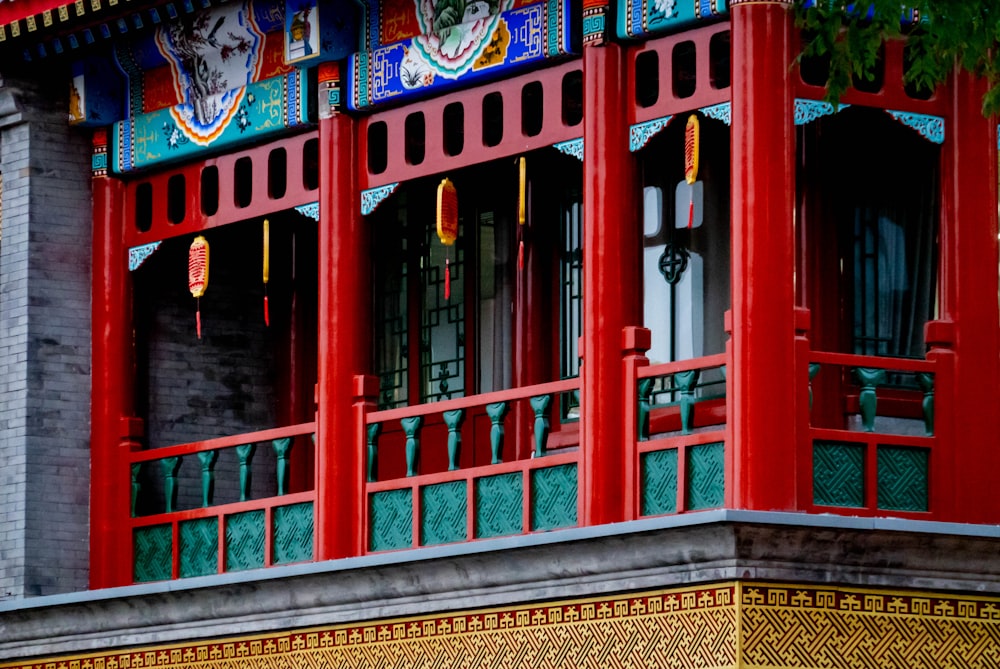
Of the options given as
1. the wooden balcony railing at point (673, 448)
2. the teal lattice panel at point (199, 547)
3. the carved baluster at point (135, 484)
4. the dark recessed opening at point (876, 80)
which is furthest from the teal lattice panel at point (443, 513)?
the dark recessed opening at point (876, 80)

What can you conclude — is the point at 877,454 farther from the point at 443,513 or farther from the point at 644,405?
the point at 443,513

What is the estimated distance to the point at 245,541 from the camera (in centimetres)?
1644

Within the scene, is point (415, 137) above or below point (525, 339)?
above

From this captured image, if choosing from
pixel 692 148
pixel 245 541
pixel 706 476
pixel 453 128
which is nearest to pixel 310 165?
pixel 453 128

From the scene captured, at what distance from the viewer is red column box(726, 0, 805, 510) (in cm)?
1334

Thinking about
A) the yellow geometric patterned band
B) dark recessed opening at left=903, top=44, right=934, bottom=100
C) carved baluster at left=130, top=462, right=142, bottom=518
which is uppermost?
dark recessed opening at left=903, top=44, right=934, bottom=100

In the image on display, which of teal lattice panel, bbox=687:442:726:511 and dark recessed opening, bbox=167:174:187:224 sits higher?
dark recessed opening, bbox=167:174:187:224

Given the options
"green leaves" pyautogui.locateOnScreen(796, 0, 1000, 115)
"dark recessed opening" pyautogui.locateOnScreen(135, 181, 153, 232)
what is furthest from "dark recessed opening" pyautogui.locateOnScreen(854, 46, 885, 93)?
"dark recessed opening" pyautogui.locateOnScreen(135, 181, 153, 232)

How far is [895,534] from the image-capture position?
43.3ft

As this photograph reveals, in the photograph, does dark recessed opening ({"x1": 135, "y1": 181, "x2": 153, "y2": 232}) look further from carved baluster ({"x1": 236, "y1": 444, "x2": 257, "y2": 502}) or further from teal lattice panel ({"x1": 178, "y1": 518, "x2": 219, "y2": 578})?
teal lattice panel ({"x1": 178, "y1": 518, "x2": 219, "y2": 578})

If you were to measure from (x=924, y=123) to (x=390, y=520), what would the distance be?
3946mm

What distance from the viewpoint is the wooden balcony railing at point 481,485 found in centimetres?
1458

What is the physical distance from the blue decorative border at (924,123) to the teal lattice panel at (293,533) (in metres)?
4.44

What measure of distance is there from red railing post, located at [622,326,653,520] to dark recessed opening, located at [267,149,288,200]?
333cm
